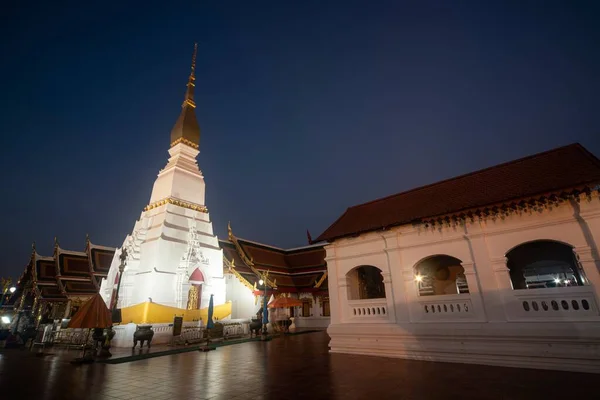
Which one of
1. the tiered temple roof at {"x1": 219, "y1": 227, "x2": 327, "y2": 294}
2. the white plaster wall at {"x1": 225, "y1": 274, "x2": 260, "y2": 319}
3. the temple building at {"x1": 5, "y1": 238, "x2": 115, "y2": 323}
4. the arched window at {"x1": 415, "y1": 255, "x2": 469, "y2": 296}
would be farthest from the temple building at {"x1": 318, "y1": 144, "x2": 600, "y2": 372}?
the temple building at {"x1": 5, "y1": 238, "x2": 115, "y2": 323}

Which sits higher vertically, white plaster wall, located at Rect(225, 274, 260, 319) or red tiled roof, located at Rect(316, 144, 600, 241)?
red tiled roof, located at Rect(316, 144, 600, 241)

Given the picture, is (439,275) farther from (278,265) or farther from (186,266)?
(278,265)

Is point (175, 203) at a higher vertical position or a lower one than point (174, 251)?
higher

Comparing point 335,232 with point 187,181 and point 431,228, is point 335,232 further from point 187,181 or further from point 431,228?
point 187,181

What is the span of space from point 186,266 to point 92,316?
6.79 meters

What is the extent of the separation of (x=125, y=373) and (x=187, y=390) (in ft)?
11.0

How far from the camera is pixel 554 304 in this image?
25.3 feet

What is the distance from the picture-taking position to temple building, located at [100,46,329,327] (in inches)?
643

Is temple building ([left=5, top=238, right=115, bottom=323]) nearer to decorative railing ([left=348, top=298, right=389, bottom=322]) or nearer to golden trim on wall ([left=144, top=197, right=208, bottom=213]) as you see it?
golden trim on wall ([left=144, top=197, right=208, bottom=213])

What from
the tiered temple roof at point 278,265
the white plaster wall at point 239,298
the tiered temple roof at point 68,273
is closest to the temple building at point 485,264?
the tiered temple roof at point 278,265

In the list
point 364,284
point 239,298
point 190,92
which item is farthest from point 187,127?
point 364,284

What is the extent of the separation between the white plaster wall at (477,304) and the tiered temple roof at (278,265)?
13051mm

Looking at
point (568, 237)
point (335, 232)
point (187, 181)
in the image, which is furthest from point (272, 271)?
point (568, 237)

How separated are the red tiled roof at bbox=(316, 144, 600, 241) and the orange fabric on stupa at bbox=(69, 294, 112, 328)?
27.9 ft
